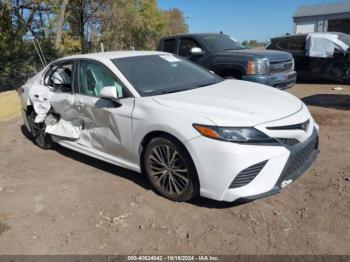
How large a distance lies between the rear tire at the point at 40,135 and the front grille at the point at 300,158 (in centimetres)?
398

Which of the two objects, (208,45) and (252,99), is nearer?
(252,99)

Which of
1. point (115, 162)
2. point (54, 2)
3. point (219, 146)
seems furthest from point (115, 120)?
point (54, 2)

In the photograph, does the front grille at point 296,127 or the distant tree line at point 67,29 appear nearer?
the front grille at point 296,127

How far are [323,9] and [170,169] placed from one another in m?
38.7

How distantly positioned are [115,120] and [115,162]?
1.87ft

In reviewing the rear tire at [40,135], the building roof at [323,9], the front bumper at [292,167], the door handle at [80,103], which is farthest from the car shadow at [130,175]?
the building roof at [323,9]

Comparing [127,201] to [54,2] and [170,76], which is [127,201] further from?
[54,2]

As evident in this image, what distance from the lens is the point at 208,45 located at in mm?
8812

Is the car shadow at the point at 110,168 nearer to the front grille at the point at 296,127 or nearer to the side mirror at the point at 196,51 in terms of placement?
the front grille at the point at 296,127

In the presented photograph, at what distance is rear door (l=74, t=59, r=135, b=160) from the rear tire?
3.96 ft

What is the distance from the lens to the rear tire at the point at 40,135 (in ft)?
20.0

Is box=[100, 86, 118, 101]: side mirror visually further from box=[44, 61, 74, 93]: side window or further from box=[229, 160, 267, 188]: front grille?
box=[229, 160, 267, 188]: front grille

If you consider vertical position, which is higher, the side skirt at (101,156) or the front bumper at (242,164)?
the front bumper at (242,164)

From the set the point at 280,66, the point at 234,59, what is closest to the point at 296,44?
the point at 280,66
